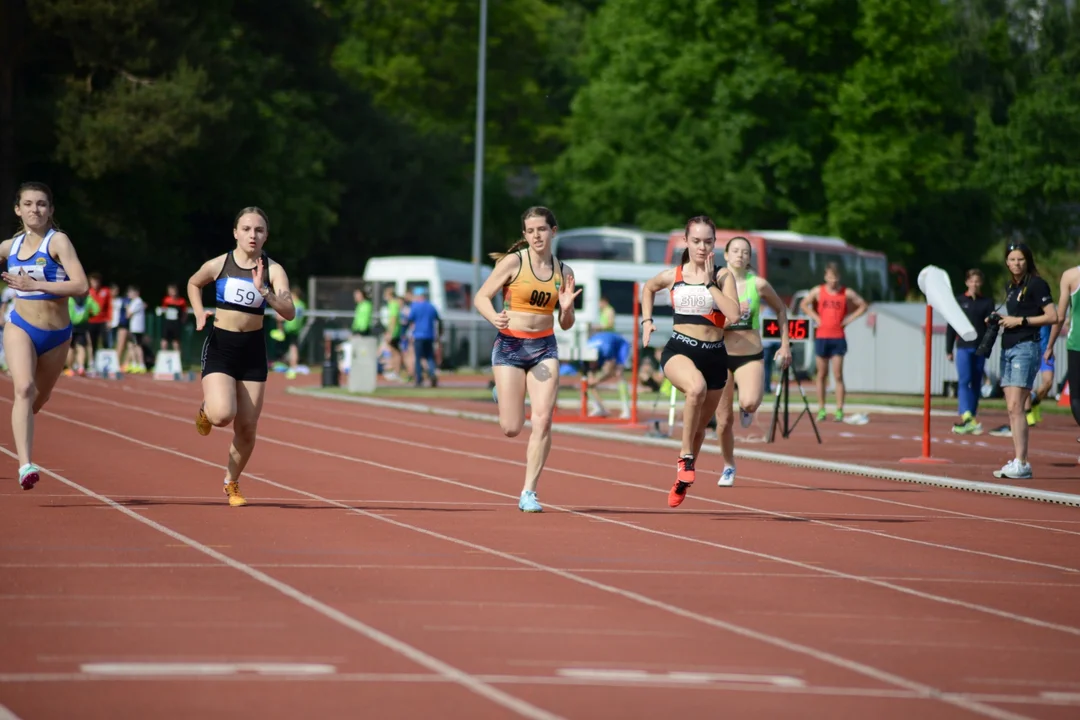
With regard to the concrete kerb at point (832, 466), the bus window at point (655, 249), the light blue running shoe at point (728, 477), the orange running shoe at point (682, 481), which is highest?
the bus window at point (655, 249)

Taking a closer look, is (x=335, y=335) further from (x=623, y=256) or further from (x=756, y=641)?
(x=756, y=641)

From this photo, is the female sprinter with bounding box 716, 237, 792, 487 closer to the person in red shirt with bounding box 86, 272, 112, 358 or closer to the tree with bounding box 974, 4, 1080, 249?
the person in red shirt with bounding box 86, 272, 112, 358

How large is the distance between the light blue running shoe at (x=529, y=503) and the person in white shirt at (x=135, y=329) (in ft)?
85.5

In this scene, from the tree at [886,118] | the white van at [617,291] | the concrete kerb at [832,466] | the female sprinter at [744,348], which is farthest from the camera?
the tree at [886,118]

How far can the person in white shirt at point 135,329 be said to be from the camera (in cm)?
3688

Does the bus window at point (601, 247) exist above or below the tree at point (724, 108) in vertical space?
below

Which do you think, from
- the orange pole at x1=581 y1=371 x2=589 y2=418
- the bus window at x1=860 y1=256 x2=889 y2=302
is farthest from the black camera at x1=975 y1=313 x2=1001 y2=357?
the bus window at x1=860 y1=256 x2=889 y2=302

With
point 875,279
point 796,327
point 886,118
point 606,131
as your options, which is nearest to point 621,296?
point 875,279

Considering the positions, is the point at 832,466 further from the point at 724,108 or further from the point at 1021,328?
the point at 724,108

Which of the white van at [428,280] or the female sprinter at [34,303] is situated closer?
the female sprinter at [34,303]

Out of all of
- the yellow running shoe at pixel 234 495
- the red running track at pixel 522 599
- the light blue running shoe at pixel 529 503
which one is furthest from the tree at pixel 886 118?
the yellow running shoe at pixel 234 495

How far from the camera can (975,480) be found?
15195 millimetres

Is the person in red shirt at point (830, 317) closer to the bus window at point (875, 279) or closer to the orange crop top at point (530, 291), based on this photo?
the orange crop top at point (530, 291)

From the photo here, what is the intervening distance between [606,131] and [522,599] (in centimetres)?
4887
